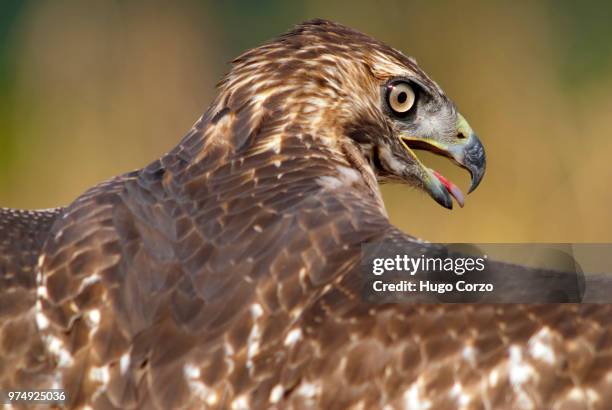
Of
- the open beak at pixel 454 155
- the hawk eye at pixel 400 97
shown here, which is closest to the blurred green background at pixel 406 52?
the open beak at pixel 454 155

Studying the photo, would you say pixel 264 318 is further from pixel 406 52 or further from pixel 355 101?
pixel 406 52

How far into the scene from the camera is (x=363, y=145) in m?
4.68

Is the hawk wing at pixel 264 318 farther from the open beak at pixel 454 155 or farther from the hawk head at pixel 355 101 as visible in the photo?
the open beak at pixel 454 155

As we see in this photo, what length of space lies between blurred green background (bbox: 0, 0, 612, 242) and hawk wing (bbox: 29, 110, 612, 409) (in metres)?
4.51

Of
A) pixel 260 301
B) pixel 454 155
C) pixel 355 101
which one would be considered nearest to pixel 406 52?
pixel 454 155

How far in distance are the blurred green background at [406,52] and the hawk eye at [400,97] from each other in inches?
141

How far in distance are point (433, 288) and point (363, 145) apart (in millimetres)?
1236

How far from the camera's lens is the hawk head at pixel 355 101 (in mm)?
4543

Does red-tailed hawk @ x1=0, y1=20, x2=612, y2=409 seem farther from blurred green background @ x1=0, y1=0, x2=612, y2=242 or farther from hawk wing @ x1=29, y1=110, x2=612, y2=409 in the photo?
blurred green background @ x1=0, y1=0, x2=612, y2=242

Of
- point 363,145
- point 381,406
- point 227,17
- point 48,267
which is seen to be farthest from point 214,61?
point 381,406

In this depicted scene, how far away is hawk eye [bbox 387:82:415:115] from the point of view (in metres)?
4.83

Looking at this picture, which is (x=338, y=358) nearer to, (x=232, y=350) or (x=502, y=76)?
(x=232, y=350)

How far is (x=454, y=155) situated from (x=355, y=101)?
1.65 ft

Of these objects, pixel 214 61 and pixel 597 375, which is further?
pixel 214 61
